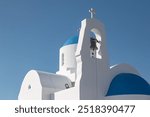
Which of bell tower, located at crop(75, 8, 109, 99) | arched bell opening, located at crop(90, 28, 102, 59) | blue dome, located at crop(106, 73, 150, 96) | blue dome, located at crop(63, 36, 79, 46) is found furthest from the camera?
blue dome, located at crop(63, 36, 79, 46)

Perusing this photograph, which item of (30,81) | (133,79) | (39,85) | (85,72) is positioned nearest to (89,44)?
(85,72)

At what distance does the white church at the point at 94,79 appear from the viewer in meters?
16.2

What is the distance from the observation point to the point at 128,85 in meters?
16.7

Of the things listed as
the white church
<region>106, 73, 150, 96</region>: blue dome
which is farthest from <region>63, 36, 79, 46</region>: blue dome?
<region>106, 73, 150, 96</region>: blue dome

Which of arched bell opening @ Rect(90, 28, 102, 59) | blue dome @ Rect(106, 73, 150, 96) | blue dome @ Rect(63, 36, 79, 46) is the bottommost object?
blue dome @ Rect(106, 73, 150, 96)

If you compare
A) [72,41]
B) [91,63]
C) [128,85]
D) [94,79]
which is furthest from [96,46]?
[72,41]

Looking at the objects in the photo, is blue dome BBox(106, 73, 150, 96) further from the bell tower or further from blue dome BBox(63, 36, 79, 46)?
blue dome BBox(63, 36, 79, 46)

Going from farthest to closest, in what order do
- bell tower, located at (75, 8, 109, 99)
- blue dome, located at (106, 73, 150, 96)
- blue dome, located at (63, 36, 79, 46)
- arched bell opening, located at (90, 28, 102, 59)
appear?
blue dome, located at (63, 36, 79, 46)
arched bell opening, located at (90, 28, 102, 59)
blue dome, located at (106, 73, 150, 96)
bell tower, located at (75, 8, 109, 99)

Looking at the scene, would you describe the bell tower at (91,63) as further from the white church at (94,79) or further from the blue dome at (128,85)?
the blue dome at (128,85)

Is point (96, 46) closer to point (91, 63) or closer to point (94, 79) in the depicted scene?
point (91, 63)

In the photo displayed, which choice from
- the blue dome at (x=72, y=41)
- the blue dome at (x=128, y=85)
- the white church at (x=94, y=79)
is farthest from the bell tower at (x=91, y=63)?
the blue dome at (x=72, y=41)

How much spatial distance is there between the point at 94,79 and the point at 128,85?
6.41 ft

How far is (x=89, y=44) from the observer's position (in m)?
17.0

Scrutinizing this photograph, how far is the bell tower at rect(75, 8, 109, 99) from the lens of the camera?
53.2 feet
